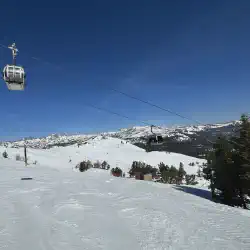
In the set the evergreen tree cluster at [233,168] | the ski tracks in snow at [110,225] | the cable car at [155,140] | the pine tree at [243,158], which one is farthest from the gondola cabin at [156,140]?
the evergreen tree cluster at [233,168]

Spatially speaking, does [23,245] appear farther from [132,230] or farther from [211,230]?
[211,230]

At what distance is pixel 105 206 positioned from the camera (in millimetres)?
15047

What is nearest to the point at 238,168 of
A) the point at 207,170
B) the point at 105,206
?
the point at 207,170

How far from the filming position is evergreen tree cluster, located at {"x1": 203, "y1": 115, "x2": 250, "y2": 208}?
31.6m

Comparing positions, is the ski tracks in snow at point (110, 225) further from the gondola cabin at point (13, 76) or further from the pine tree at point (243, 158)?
the pine tree at point (243, 158)

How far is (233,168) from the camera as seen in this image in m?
32.8

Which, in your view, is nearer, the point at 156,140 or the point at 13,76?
the point at 13,76

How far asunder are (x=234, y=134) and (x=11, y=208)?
99.8ft

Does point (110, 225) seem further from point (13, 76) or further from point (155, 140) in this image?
point (155, 140)

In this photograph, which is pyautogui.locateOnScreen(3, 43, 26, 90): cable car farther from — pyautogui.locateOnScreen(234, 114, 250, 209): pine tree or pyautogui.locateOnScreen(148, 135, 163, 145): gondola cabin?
pyautogui.locateOnScreen(234, 114, 250, 209): pine tree

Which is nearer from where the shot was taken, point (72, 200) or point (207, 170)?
point (72, 200)

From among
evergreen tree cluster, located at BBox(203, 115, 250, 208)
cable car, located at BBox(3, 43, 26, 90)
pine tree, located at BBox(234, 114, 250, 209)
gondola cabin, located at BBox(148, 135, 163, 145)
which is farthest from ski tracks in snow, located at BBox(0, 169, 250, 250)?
evergreen tree cluster, located at BBox(203, 115, 250, 208)

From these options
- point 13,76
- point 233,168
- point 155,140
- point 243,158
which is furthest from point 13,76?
point 233,168

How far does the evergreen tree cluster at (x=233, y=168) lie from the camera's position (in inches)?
1242
